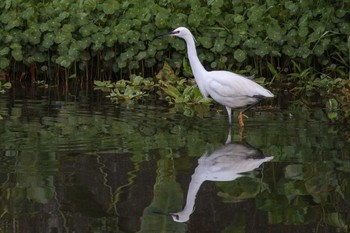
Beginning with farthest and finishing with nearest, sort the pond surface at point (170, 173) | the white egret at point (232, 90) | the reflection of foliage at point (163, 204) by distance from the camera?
the white egret at point (232, 90), the pond surface at point (170, 173), the reflection of foliage at point (163, 204)

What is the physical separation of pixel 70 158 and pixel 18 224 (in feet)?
7.85

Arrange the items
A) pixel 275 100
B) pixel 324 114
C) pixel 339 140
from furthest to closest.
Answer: pixel 275 100, pixel 324 114, pixel 339 140

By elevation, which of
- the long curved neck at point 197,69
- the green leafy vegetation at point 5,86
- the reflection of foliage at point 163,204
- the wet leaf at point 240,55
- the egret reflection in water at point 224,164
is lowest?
the reflection of foliage at point 163,204

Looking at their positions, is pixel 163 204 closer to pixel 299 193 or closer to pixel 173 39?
pixel 299 193

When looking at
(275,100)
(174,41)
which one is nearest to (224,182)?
(275,100)

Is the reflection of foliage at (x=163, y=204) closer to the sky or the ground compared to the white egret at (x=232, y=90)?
closer to the ground

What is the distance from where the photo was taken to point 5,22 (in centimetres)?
1595

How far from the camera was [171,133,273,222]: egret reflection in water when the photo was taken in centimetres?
772

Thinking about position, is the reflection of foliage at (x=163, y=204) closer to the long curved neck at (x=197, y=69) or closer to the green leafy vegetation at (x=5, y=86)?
the long curved neck at (x=197, y=69)

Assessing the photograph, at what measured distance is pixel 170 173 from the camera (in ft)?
27.9

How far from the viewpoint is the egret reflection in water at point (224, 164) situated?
772cm

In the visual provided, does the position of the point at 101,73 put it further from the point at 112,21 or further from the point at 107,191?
the point at 107,191

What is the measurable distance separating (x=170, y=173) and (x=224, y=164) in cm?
55

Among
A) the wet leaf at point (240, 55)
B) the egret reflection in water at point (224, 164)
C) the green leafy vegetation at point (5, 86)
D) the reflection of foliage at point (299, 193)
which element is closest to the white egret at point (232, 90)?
the egret reflection in water at point (224, 164)
